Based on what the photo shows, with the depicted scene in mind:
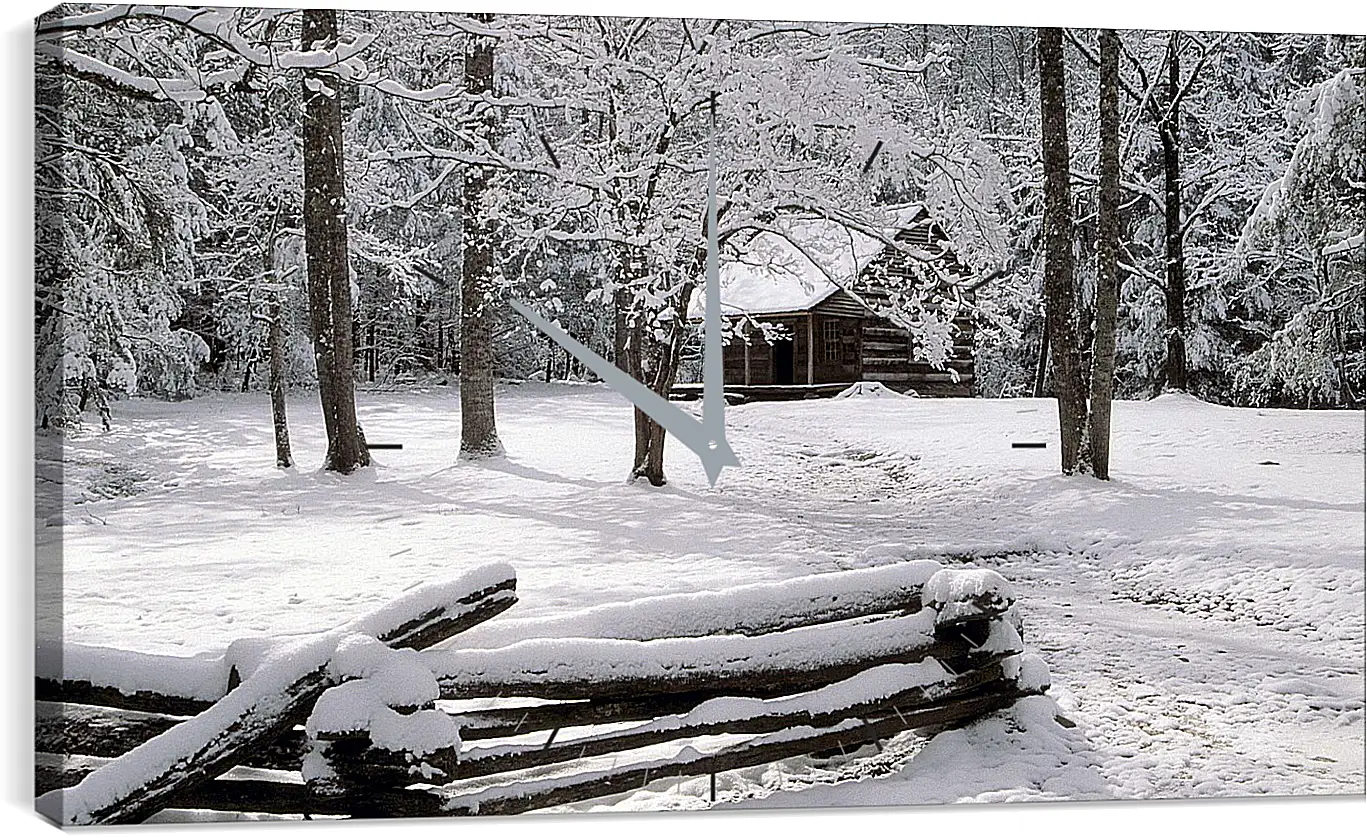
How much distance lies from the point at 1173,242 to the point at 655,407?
1.75 meters

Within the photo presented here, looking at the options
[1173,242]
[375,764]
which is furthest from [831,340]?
[375,764]

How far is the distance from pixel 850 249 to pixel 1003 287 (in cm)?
51

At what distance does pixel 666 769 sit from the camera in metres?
4.53

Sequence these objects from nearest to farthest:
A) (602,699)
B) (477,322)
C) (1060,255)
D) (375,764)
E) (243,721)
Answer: (243,721)
(375,764)
(602,699)
(477,322)
(1060,255)

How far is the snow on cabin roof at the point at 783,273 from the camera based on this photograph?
473 centimetres

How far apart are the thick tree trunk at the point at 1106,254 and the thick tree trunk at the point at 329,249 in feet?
7.56

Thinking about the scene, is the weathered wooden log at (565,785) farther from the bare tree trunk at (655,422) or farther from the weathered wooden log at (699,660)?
the bare tree trunk at (655,422)

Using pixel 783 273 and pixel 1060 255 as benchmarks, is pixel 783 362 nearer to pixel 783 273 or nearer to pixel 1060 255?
pixel 783 273

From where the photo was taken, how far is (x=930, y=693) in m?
4.64

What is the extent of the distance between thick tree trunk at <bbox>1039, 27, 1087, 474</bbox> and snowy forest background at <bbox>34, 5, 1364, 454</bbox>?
0.04 metres

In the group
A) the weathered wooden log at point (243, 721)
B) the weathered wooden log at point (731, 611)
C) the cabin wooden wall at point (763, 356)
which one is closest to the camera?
the weathered wooden log at point (243, 721)

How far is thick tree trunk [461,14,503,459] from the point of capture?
15.3 ft

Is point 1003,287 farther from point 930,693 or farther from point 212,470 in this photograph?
point 212,470

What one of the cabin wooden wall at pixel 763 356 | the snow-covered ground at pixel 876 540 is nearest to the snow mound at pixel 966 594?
the snow-covered ground at pixel 876 540
